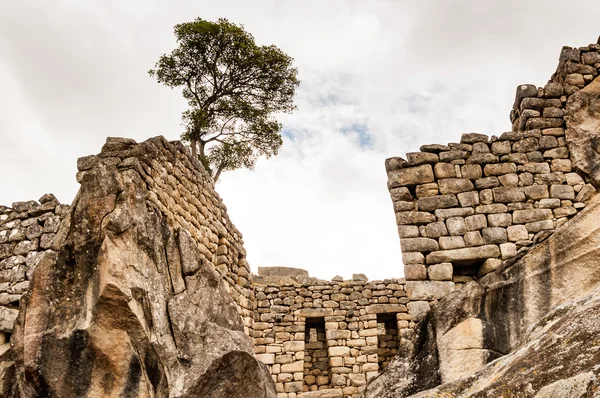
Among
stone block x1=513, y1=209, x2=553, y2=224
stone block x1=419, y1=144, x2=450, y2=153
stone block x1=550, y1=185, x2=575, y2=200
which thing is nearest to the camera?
stone block x1=513, y1=209, x2=553, y2=224

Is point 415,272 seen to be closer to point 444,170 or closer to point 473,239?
point 473,239

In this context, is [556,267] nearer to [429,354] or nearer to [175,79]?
[429,354]

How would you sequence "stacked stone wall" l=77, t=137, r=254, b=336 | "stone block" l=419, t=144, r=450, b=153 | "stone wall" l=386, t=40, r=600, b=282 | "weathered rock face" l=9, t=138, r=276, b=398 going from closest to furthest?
1. "weathered rock face" l=9, t=138, r=276, b=398
2. "stone wall" l=386, t=40, r=600, b=282
3. "stone block" l=419, t=144, r=450, b=153
4. "stacked stone wall" l=77, t=137, r=254, b=336

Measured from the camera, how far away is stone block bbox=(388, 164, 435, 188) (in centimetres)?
740

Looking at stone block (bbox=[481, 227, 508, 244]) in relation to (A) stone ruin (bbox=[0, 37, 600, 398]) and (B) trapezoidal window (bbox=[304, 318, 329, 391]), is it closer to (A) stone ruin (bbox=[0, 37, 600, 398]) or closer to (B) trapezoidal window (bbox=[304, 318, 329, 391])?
(A) stone ruin (bbox=[0, 37, 600, 398])

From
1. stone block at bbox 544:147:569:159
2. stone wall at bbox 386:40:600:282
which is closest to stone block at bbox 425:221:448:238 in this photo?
stone wall at bbox 386:40:600:282

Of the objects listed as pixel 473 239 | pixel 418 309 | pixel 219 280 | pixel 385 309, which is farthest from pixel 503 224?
pixel 385 309

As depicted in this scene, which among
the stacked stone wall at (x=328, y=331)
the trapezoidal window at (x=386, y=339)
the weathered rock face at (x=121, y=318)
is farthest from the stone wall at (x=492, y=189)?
the trapezoidal window at (x=386, y=339)

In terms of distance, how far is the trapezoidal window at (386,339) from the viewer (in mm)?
12336

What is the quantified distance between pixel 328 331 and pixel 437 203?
19.0 ft

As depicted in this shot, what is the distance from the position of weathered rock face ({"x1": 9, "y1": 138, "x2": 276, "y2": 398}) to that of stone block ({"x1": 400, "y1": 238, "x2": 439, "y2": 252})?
7.26ft

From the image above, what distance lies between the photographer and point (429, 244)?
702cm

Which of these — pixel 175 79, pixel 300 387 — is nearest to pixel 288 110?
pixel 175 79

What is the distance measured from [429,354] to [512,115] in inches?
170
